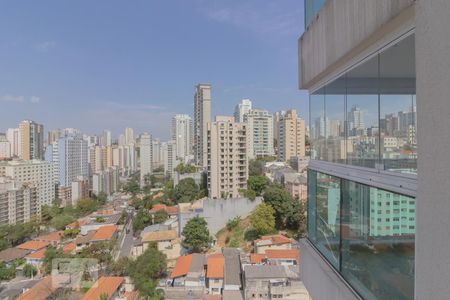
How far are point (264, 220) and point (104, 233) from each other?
46.1ft

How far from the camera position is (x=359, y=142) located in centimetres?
196

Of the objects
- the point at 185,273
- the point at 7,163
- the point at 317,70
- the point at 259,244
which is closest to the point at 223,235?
the point at 259,244

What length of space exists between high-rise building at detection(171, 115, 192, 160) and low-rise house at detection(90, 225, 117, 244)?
115ft

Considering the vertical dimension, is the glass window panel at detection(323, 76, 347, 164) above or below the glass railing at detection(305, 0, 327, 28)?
below

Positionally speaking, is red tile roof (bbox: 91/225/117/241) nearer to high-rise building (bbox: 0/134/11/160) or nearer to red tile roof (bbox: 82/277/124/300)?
red tile roof (bbox: 82/277/124/300)

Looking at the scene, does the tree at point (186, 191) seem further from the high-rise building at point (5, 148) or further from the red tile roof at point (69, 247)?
the high-rise building at point (5, 148)

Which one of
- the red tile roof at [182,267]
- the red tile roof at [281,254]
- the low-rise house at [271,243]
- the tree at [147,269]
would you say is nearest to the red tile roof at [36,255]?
the tree at [147,269]

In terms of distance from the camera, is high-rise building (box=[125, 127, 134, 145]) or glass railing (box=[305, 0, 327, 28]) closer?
glass railing (box=[305, 0, 327, 28])

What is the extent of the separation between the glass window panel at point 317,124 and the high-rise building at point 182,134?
60.9 m

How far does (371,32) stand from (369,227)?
1.02 meters

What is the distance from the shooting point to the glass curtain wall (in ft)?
4.73

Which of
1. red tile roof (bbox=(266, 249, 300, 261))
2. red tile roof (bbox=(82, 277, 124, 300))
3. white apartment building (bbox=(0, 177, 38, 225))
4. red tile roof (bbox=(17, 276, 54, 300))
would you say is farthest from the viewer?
white apartment building (bbox=(0, 177, 38, 225))

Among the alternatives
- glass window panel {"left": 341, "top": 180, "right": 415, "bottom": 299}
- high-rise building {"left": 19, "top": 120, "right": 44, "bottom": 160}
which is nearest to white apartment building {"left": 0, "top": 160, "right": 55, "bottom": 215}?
high-rise building {"left": 19, "top": 120, "right": 44, "bottom": 160}

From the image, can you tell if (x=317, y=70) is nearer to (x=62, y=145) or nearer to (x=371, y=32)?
(x=371, y=32)
